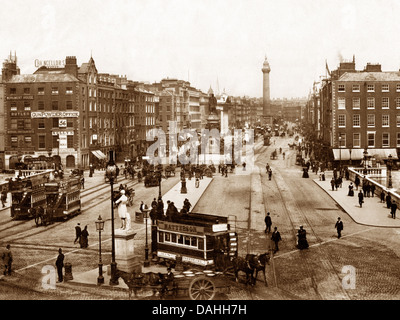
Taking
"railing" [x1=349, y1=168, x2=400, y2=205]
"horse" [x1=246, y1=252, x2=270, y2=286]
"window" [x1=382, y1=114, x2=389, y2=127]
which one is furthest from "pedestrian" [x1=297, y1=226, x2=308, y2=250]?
"window" [x1=382, y1=114, x2=389, y2=127]

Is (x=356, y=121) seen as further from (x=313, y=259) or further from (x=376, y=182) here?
(x=313, y=259)

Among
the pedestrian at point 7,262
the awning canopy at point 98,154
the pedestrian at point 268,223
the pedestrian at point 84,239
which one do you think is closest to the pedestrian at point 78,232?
the pedestrian at point 84,239

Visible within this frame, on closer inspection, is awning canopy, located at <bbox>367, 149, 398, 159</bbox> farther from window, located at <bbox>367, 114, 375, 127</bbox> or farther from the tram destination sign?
the tram destination sign

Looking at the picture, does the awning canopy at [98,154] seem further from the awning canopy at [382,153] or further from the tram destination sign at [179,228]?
the tram destination sign at [179,228]

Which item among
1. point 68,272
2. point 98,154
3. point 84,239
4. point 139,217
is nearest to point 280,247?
point 84,239

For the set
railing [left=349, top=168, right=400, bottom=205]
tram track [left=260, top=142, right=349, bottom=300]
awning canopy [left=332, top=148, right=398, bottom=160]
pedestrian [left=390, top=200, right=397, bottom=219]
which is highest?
awning canopy [left=332, top=148, right=398, bottom=160]
